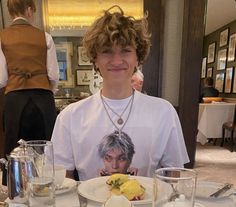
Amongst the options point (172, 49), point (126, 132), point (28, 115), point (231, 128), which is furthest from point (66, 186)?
point (231, 128)

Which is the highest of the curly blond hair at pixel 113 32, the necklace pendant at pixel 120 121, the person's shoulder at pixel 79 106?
the curly blond hair at pixel 113 32

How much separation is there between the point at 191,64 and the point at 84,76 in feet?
3.53

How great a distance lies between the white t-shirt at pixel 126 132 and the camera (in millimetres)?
1105

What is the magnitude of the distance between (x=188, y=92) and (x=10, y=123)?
4.90ft

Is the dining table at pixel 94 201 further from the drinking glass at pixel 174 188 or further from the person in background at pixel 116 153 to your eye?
the person in background at pixel 116 153

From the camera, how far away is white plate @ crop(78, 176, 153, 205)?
0.71m

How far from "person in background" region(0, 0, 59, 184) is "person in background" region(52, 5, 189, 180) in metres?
0.81

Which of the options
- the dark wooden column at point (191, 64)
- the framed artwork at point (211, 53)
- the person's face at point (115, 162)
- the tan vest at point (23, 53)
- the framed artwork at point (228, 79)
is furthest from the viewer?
the framed artwork at point (211, 53)

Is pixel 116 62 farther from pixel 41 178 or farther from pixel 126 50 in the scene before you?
pixel 41 178

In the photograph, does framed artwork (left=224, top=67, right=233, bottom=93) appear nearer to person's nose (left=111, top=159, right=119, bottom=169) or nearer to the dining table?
person's nose (left=111, top=159, right=119, bottom=169)

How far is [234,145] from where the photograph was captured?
4355 millimetres

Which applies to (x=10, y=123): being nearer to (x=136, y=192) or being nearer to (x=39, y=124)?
(x=39, y=124)

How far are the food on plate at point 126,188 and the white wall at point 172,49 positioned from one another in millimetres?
1919

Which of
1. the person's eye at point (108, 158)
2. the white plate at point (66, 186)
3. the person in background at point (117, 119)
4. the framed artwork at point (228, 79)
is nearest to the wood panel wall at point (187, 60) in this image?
the person in background at point (117, 119)
